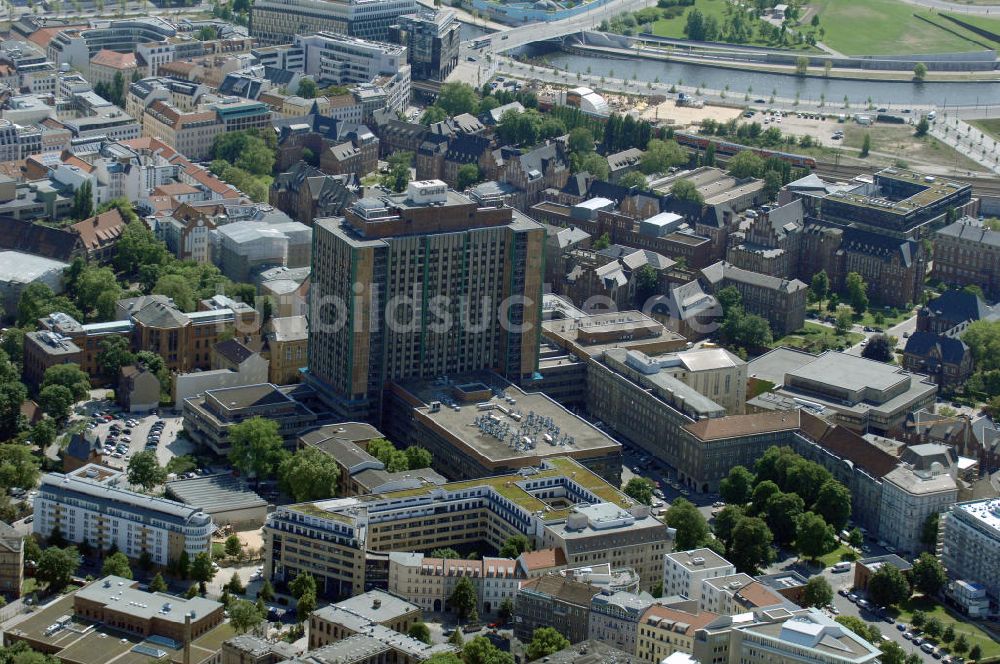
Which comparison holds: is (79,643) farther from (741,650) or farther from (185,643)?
(741,650)

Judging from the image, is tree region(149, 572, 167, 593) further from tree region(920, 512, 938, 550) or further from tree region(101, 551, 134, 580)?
tree region(920, 512, 938, 550)

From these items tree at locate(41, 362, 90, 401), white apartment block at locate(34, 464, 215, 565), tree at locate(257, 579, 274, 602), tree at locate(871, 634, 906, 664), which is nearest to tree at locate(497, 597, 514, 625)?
tree at locate(257, 579, 274, 602)

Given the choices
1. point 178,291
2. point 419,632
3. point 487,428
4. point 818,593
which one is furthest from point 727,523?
point 178,291

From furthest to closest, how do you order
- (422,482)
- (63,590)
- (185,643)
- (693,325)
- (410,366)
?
(693,325) < (410,366) < (422,482) < (63,590) < (185,643)

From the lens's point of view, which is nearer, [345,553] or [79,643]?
[79,643]

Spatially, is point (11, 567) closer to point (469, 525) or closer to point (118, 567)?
point (118, 567)

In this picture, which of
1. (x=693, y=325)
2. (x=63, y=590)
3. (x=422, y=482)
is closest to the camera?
(x=63, y=590)

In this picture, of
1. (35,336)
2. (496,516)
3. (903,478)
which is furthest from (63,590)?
(903,478)
